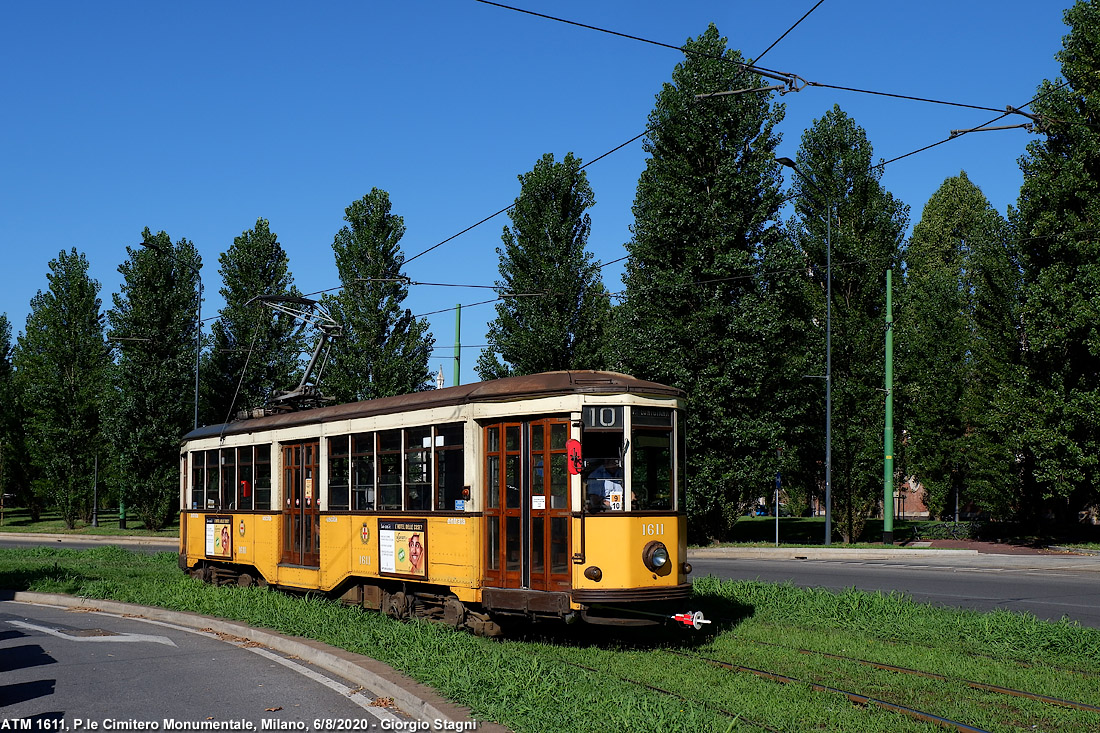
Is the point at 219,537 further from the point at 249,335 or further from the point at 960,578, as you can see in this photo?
the point at 249,335

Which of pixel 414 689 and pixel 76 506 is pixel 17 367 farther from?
pixel 414 689

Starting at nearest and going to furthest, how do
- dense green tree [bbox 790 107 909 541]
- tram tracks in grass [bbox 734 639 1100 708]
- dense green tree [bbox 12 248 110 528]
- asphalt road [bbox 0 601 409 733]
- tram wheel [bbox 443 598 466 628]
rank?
asphalt road [bbox 0 601 409 733]
tram tracks in grass [bbox 734 639 1100 708]
tram wheel [bbox 443 598 466 628]
dense green tree [bbox 790 107 909 541]
dense green tree [bbox 12 248 110 528]

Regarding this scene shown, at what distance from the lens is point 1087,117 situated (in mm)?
29078

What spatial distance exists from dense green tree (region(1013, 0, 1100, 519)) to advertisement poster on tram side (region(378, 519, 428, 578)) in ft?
70.4

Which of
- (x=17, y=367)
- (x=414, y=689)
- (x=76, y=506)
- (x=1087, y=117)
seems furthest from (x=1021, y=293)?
(x=17, y=367)

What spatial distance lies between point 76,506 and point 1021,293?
4360 centimetres

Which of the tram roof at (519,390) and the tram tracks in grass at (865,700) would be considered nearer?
the tram tracks in grass at (865,700)

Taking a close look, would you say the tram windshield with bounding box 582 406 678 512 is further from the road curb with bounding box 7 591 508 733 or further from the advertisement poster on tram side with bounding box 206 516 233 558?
the advertisement poster on tram side with bounding box 206 516 233 558

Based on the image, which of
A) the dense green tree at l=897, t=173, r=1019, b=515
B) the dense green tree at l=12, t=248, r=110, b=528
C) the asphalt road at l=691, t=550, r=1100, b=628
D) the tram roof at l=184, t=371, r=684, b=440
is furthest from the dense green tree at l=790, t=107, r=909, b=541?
the dense green tree at l=12, t=248, r=110, b=528

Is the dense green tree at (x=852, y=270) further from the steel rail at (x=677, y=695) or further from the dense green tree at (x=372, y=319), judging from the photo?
the steel rail at (x=677, y=695)

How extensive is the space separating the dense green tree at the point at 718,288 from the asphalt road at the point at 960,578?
439 cm

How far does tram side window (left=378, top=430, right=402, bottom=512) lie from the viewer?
45.4 ft

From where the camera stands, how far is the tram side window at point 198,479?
20.3m

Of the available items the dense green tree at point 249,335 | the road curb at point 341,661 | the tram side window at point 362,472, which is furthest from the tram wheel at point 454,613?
the dense green tree at point 249,335
